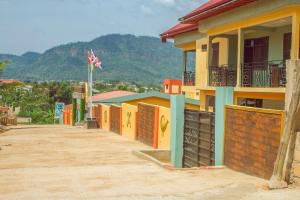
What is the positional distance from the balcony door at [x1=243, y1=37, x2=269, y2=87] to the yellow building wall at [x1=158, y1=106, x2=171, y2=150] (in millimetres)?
3620

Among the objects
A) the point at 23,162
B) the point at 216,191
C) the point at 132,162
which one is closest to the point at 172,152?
the point at 132,162

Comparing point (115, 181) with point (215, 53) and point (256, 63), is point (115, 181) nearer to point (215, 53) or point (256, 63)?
point (256, 63)

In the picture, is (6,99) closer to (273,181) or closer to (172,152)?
(172,152)

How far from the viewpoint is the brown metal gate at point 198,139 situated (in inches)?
496

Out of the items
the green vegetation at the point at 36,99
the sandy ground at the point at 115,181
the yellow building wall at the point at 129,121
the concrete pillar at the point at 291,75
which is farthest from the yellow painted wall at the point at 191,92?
the green vegetation at the point at 36,99

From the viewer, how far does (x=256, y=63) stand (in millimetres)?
18844

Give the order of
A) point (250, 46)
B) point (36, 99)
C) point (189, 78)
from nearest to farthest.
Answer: point (250, 46)
point (189, 78)
point (36, 99)

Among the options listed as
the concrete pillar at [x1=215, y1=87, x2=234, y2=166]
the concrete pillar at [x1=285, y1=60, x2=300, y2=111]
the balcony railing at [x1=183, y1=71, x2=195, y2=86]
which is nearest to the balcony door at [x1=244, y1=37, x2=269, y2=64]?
the balcony railing at [x1=183, y1=71, x2=195, y2=86]

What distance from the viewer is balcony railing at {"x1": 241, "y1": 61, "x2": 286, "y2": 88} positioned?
1586 cm

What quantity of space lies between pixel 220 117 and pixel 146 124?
8.75 meters

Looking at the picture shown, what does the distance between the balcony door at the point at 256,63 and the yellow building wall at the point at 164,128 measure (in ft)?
11.9

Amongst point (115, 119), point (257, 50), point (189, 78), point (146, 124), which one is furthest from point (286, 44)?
point (115, 119)

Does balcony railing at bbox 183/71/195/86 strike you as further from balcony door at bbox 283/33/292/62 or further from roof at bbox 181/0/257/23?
balcony door at bbox 283/33/292/62

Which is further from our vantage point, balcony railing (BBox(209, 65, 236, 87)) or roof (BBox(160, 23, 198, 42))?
roof (BBox(160, 23, 198, 42))
